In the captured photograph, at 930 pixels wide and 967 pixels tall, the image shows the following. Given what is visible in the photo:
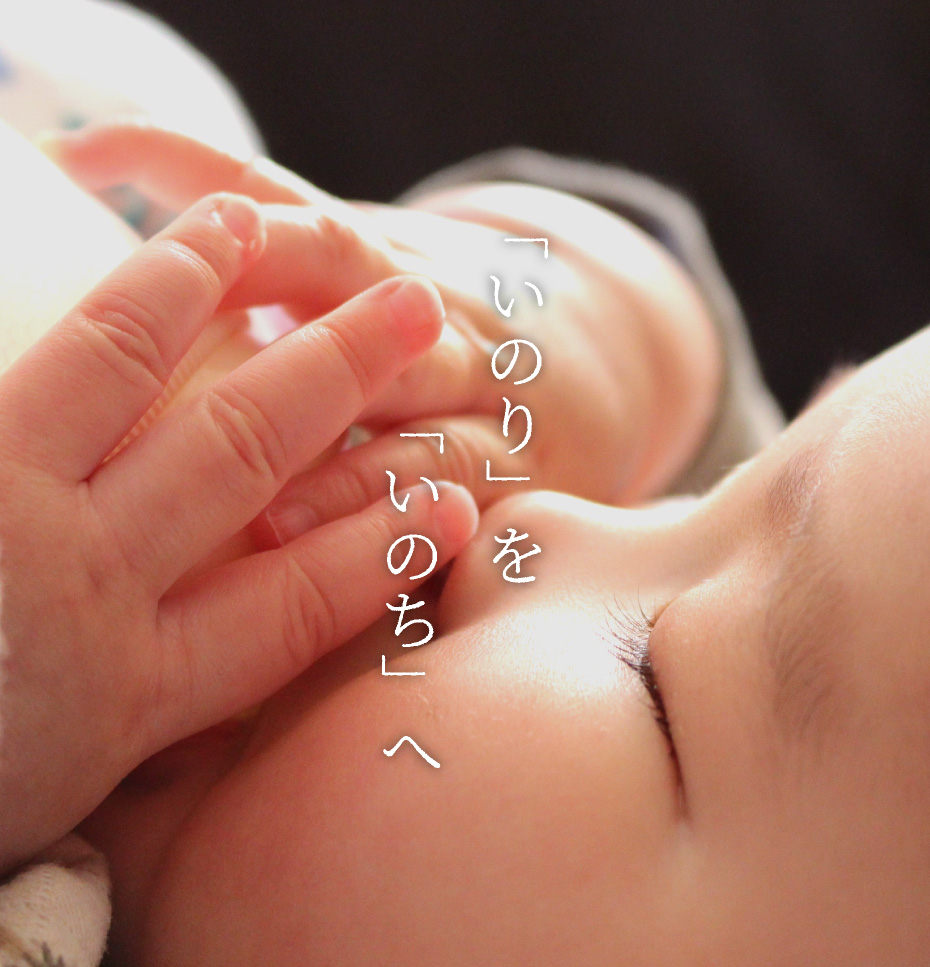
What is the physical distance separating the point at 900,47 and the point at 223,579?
124cm

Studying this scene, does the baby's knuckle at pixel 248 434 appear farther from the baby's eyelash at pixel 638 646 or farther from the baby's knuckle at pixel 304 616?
the baby's eyelash at pixel 638 646

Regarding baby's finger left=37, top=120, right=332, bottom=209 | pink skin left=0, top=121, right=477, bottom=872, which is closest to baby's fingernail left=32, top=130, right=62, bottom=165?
baby's finger left=37, top=120, right=332, bottom=209

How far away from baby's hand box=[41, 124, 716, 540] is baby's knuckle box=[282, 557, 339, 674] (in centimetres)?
5

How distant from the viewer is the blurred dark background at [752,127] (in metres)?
1.30

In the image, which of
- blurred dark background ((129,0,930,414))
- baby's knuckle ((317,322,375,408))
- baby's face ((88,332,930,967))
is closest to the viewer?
baby's face ((88,332,930,967))

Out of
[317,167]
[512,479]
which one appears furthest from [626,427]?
[317,167]

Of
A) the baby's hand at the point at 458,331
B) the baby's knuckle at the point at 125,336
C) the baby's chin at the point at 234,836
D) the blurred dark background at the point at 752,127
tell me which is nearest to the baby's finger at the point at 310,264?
the baby's hand at the point at 458,331

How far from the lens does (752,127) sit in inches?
52.2

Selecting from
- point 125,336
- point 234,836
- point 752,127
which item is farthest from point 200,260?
point 752,127

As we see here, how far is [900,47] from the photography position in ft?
4.35

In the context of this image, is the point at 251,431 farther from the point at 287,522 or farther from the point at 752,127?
the point at 752,127

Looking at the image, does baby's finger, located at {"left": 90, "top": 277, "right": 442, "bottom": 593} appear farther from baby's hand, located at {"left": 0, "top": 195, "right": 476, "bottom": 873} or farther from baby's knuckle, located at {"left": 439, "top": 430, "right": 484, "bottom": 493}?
baby's knuckle, located at {"left": 439, "top": 430, "right": 484, "bottom": 493}

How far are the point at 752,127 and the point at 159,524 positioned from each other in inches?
44.0

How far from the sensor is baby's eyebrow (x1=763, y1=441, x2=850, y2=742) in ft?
1.40
